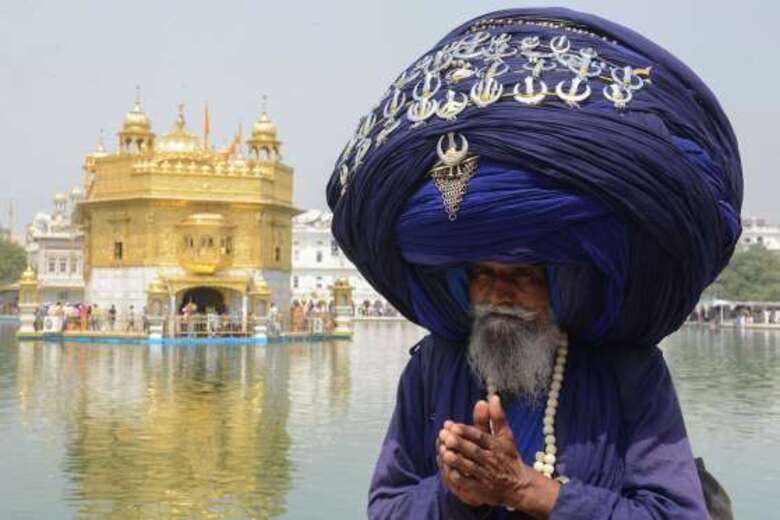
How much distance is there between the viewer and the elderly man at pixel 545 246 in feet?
6.13

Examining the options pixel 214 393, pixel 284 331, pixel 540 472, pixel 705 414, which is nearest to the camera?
pixel 540 472

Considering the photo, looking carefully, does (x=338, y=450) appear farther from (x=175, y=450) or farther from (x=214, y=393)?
(x=214, y=393)

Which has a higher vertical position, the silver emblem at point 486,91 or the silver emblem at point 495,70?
the silver emblem at point 495,70

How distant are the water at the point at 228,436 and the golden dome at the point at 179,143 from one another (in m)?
14.5

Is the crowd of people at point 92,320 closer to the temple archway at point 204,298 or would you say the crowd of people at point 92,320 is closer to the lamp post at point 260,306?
the temple archway at point 204,298

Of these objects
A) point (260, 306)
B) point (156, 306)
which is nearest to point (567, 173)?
point (156, 306)

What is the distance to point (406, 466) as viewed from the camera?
212 cm

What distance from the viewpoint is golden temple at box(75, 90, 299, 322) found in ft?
102

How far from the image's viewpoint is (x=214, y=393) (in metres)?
13.4

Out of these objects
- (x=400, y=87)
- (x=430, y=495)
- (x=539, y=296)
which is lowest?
(x=430, y=495)

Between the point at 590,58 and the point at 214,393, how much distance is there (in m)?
11.9

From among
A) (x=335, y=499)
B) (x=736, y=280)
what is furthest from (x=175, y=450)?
(x=736, y=280)

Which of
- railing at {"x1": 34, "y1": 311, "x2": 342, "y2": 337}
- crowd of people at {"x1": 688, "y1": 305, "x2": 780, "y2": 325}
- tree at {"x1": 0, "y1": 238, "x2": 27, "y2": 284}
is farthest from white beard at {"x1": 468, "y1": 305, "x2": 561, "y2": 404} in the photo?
tree at {"x1": 0, "y1": 238, "x2": 27, "y2": 284}

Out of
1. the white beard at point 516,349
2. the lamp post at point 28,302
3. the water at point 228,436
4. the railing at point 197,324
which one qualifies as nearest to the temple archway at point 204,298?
the railing at point 197,324
